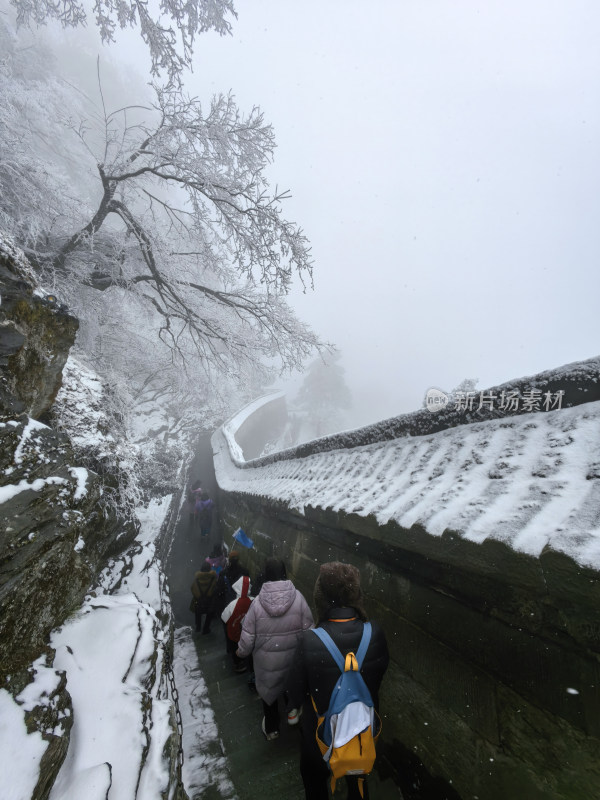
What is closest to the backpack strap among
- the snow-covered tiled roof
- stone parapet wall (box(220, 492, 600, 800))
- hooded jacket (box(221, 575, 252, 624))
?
stone parapet wall (box(220, 492, 600, 800))

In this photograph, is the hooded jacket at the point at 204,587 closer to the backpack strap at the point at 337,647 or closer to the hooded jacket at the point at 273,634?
the hooded jacket at the point at 273,634

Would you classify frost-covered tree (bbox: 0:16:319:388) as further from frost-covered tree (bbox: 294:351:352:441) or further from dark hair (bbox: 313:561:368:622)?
frost-covered tree (bbox: 294:351:352:441)

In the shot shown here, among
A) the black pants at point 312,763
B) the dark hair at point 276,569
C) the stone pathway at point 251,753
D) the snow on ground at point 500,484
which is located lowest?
the stone pathway at point 251,753

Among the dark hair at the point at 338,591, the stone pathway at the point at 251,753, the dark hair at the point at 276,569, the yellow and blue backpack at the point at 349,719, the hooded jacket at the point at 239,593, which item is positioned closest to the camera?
the yellow and blue backpack at the point at 349,719

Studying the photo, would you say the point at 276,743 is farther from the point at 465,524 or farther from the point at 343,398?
the point at 343,398

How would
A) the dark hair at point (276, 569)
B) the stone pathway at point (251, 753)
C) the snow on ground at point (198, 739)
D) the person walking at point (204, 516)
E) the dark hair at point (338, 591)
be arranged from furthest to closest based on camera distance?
1. the person walking at point (204, 516)
2. the dark hair at point (276, 569)
3. the snow on ground at point (198, 739)
4. the stone pathway at point (251, 753)
5. the dark hair at point (338, 591)

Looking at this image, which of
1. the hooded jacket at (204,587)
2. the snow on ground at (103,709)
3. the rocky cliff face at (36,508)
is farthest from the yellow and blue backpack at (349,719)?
the hooded jacket at (204,587)

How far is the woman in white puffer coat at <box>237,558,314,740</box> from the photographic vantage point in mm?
2803

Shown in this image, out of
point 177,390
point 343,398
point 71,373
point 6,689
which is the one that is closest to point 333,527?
Result: point 6,689

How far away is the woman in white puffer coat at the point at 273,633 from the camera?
2803 mm

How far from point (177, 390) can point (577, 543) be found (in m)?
11.5

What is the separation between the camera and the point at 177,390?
1156cm

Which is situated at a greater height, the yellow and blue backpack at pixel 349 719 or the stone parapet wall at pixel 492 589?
the stone parapet wall at pixel 492 589

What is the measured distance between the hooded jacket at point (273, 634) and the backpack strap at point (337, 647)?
2.42 feet
